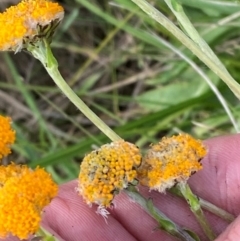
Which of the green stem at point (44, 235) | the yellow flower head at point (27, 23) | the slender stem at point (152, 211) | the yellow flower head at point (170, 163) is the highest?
the yellow flower head at point (27, 23)

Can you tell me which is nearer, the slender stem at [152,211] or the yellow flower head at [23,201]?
the yellow flower head at [23,201]

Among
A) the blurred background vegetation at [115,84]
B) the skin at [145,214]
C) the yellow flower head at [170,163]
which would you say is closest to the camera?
the yellow flower head at [170,163]

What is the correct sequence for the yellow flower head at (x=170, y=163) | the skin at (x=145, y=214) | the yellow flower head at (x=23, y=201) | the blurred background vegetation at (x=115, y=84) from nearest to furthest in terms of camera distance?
the yellow flower head at (x=23, y=201) < the yellow flower head at (x=170, y=163) < the skin at (x=145, y=214) < the blurred background vegetation at (x=115, y=84)

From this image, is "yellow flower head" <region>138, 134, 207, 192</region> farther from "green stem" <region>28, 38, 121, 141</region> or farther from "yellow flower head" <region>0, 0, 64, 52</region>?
"yellow flower head" <region>0, 0, 64, 52</region>

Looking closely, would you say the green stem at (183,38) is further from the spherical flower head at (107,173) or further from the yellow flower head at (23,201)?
the yellow flower head at (23,201)

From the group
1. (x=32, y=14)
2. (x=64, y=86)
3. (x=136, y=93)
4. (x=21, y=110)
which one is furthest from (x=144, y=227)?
(x=21, y=110)

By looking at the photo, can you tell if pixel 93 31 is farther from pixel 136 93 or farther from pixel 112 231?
pixel 112 231

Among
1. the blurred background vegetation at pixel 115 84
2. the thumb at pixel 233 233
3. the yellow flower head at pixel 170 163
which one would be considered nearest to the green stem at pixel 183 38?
the yellow flower head at pixel 170 163

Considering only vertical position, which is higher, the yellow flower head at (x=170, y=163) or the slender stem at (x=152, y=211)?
the yellow flower head at (x=170, y=163)
